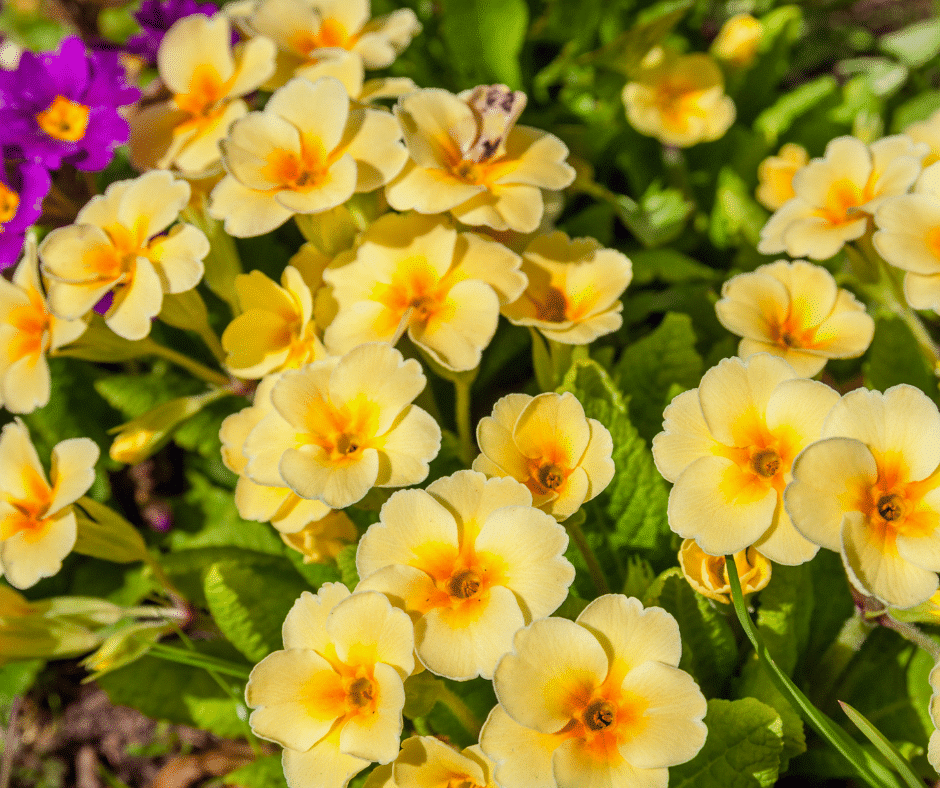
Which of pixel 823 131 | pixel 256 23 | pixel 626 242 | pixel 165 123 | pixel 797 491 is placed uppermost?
pixel 256 23

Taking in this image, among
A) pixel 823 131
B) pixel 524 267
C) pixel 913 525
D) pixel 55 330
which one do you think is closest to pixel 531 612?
pixel 913 525

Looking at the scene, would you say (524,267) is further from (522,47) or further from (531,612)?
(522,47)

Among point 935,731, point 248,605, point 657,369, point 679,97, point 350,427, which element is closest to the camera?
point 935,731

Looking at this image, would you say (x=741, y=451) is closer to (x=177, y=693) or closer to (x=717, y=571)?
(x=717, y=571)

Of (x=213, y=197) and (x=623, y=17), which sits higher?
(x=213, y=197)

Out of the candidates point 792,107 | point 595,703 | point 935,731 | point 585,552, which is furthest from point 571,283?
point 792,107

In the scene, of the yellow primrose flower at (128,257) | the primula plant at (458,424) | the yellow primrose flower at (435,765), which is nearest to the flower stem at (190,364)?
the primula plant at (458,424)
